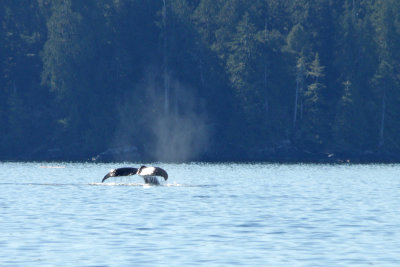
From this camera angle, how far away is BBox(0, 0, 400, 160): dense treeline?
13212 centimetres

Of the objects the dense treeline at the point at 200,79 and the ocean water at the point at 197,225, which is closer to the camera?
the ocean water at the point at 197,225

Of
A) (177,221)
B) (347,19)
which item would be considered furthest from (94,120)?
(177,221)

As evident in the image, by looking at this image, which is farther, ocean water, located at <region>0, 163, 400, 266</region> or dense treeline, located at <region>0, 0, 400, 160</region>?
dense treeline, located at <region>0, 0, 400, 160</region>

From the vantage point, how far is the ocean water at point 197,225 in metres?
27.0

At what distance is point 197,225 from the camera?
3541 cm

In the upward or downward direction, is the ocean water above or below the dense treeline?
below

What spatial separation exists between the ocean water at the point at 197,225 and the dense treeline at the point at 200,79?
236ft

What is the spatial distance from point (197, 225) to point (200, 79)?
105 m

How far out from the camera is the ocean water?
26969 mm

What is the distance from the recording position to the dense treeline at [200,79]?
433ft

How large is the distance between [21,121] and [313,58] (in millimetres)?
43219

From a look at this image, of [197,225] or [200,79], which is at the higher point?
[200,79]

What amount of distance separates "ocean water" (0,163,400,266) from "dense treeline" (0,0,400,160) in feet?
236

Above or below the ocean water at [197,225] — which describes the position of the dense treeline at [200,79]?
above
